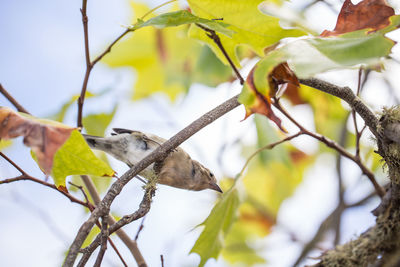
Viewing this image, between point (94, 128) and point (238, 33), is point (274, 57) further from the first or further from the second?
point (94, 128)

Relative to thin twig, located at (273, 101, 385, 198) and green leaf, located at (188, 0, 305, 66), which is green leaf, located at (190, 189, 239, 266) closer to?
thin twig, located at (273, 101, 385, 198)

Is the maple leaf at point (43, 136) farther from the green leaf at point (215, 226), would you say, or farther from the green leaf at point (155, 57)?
the green leaf at point (155, 57)

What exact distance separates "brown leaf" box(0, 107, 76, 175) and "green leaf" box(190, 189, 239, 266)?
35.9 inches

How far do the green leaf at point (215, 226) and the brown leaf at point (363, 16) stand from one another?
0.79 m

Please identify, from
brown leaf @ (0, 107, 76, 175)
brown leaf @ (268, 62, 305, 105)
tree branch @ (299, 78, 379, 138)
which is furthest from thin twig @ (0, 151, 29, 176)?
tree branch @ (299, 78, 379, 138)

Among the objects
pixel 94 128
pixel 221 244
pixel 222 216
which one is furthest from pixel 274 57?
pixel 94 128

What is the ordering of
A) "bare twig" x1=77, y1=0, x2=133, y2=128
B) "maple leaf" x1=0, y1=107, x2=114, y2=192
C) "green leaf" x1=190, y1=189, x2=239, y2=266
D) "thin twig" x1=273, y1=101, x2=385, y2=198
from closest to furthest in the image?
"maple leaf" x1=0, y1=107, x2=114, y2=192, "bare twig" x1=77, y1=0, x2=133, y2=128, "thin twig" x1=273, y1=101, x2=385, y2=198, "green leaf" x1=190, y1=189, x2=239, y2=266

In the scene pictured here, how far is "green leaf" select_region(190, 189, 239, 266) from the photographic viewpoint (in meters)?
1.77

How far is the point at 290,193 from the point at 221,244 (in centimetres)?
160

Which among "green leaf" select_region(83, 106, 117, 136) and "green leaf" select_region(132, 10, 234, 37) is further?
"green leaf" select_region(83, 106, 117, 136)

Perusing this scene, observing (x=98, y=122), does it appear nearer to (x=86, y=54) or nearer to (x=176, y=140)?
(x=86, y=54)

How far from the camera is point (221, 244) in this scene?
188 cm

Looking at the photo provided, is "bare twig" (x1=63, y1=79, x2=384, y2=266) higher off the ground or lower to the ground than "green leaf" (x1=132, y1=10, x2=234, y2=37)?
lower

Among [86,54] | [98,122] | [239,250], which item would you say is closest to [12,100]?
[86,54]
